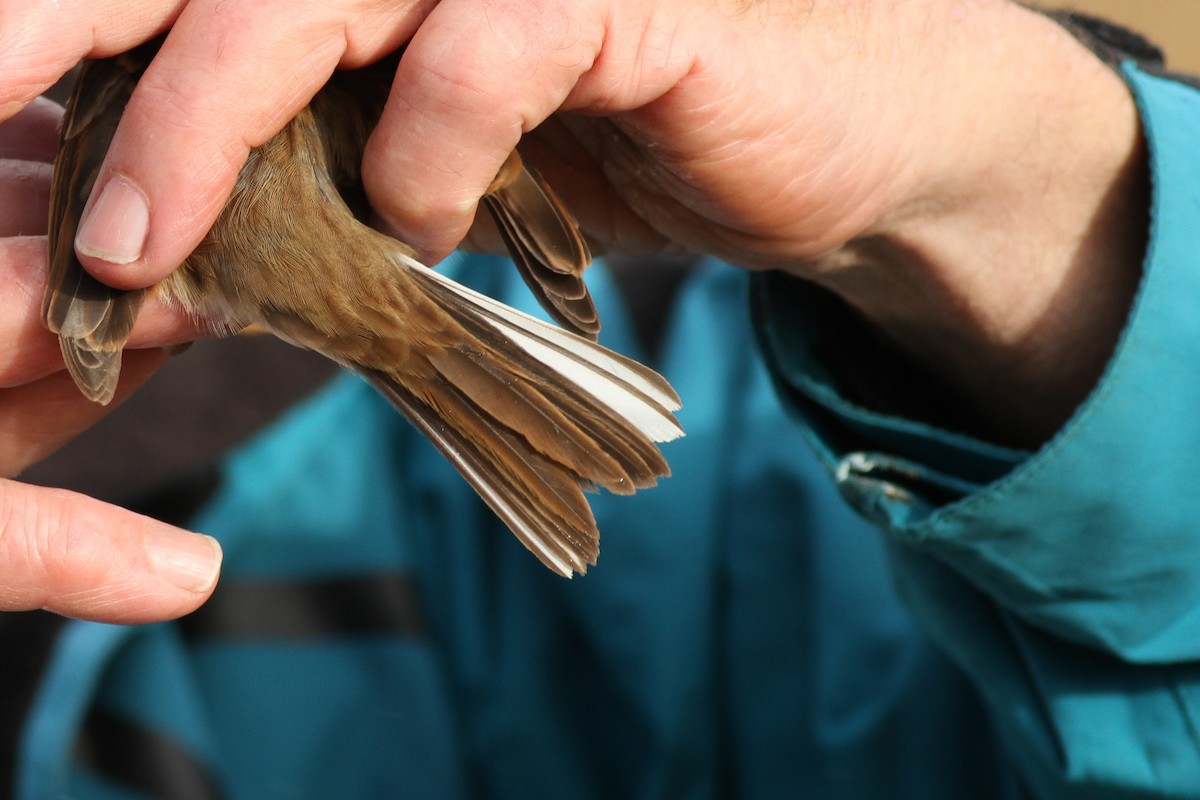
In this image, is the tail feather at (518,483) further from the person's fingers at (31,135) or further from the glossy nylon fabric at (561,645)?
the glossy nylon fabric at (561,645)

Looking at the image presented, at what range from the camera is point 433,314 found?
1567 mm

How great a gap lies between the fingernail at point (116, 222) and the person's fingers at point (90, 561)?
325 mm

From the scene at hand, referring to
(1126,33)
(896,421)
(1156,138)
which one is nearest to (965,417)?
(896,421)

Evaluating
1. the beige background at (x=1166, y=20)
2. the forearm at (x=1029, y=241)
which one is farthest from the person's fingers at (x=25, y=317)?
the beige background at (x=1166, y=20)

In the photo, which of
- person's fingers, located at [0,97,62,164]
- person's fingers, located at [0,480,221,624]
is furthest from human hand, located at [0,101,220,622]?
person's fingers, located at [0,97,62,164]

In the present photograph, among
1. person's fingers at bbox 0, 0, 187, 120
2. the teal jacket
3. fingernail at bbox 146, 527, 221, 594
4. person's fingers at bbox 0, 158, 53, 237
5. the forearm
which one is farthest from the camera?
the teal jacket

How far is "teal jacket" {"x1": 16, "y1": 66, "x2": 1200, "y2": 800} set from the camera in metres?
1.94

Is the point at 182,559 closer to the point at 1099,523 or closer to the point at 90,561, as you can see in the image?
the point at 90,561

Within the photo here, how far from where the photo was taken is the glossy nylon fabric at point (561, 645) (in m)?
2.64

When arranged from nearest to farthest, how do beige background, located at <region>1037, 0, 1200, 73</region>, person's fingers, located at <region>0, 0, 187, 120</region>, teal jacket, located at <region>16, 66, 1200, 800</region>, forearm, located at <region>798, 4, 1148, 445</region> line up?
1. person's fingers, located at <region>0, 0, 187, 120</region>
2. forearm, located at <region>798, 4, 1148, 445</region>
3. teal jacket, located at <region>16, 66, 1200, 800</region>
4. beige background, located at <region>1037, 0, 1200, 73</region>

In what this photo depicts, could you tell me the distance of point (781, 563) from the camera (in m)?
2.82

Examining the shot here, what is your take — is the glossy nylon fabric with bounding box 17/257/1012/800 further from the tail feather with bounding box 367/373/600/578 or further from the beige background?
the beige background

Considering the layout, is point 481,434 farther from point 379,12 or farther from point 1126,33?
point 1126,33

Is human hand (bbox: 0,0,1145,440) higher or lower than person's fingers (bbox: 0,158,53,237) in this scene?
higher
